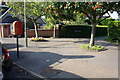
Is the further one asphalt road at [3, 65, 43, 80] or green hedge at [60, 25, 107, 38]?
green hedge at [60, 25, 107, 38]

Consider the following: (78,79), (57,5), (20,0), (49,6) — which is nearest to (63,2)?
(57,5)

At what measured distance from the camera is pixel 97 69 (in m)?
5.59

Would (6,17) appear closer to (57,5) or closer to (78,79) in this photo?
(57,5)

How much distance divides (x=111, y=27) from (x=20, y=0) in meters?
9.21

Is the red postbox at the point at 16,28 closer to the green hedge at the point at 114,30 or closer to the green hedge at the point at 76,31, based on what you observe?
the green hedge at the point at 114,30

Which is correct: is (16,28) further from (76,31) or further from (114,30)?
(76,31)

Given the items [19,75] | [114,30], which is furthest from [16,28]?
[114,30]

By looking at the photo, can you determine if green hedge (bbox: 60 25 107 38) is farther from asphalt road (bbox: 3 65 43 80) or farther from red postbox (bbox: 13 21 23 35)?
asphalt road (bbox: 3 65 43 80)

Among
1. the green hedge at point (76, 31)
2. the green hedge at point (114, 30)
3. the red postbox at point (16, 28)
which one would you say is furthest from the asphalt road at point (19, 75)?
the green hedge at point (76, 31)

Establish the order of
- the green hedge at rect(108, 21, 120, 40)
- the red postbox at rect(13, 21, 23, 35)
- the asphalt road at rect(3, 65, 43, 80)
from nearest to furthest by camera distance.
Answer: the asphalt road at rect(3, 65, 43, 80)
the red postbox at rect(13, 21, 23, 35)
the green hedge at rect(108, 21, 120, 40)

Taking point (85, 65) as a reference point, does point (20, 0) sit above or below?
above

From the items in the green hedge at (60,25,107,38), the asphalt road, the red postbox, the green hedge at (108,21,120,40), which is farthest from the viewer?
the green hedge at (60,25,107,38)

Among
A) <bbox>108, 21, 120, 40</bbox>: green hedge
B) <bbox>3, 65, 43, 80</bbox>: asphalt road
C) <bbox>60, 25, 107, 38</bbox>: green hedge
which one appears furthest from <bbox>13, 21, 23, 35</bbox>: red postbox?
<bbox>60, 25, 107, 38</bbox>: green hedge

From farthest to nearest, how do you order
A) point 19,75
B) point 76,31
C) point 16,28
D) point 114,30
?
point 76,31 < point 114,30 < point 16,28 < point 19,75
